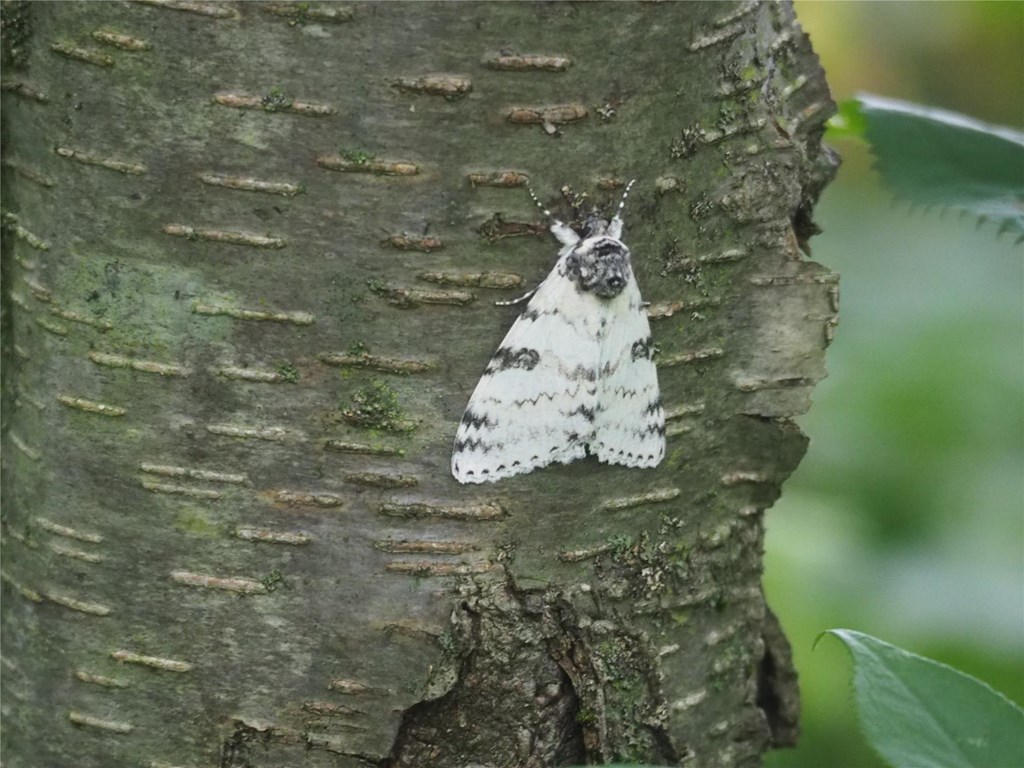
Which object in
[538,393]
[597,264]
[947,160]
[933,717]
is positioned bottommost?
[933,717]

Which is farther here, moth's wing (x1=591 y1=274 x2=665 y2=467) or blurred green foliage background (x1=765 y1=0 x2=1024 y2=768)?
blurred green foliage background (x1=765 y1=0 x2=1024 y2=768)

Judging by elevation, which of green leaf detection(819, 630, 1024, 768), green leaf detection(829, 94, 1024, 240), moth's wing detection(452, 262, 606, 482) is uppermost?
green leaf detection(829, 94, 1024, 240)

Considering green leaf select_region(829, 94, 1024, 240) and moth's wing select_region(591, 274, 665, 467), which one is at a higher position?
green leaf select_region(829, 94, 1024, 240)

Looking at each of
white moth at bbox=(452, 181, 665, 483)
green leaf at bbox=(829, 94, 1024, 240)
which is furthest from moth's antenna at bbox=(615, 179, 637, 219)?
green leaf at bbox=(829, 94, 1024, 240)

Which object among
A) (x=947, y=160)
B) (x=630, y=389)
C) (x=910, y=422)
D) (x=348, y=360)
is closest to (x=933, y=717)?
(x=630, y=389)

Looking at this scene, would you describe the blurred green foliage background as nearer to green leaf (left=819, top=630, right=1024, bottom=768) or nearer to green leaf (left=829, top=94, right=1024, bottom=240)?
green leaf (left=829, top=94, right=1024, bottom=240)

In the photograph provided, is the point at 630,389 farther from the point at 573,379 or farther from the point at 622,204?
the point at 622,204

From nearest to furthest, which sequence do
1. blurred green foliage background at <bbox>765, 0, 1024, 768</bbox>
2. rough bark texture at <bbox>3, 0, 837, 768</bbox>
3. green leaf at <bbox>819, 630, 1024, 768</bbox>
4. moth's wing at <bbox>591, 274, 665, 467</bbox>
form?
green leaf at <bbox>819, 630, 1024, 768</bbox>, rough bark texture at <bbox>3, 0, 837, 768</bbox>, moth's wing at <bbox>591, 274, 665, 467</bbox>, blurred green foliage background at <bbox>765, 0, 1024, 768</bbox>

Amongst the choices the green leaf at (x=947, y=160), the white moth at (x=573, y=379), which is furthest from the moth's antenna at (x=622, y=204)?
the green leaf at (x=947, y=160)
